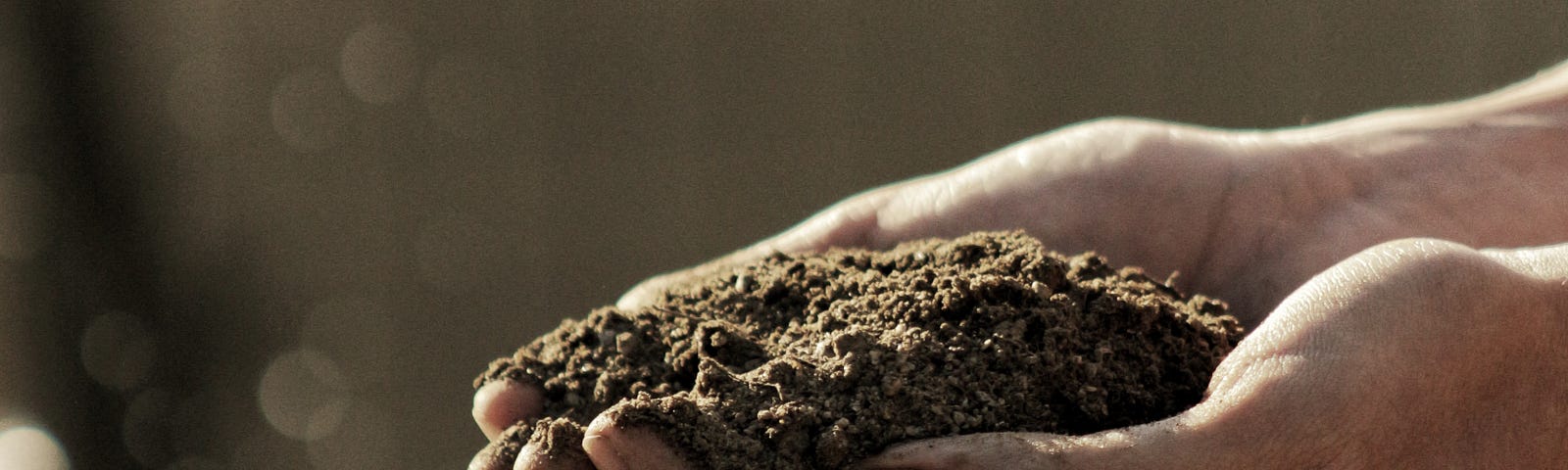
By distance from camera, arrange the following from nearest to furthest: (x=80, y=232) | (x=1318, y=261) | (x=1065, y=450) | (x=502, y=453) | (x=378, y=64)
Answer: (x=1065, y=450) → (x=502, y=453) → (x=1318, y=261) → (x=378, y=64) → (x=80, y=232)

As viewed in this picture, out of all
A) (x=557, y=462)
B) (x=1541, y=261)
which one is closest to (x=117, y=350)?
(x=557, y=462)

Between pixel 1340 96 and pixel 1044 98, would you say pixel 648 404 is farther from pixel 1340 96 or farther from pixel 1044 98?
pixel 1340 96

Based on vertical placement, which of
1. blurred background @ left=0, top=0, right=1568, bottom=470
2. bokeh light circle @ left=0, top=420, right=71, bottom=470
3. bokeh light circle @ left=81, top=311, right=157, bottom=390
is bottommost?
bokeh light circle @ left=0, top=420, right=71, bottom=470

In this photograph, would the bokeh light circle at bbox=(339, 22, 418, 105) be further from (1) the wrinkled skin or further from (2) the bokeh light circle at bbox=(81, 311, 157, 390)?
(1) the wrinkled skin

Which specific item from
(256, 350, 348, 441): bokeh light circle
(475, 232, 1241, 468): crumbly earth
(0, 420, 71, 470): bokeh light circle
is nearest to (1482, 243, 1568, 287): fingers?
(475, 232, 1241, 468): crumbly earth

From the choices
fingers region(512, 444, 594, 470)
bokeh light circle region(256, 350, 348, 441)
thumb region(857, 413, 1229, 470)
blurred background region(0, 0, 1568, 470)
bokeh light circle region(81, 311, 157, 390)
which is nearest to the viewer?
thumb region(857, 413, 1229, 470)

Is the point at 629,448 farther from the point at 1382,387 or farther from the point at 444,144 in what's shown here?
the point at 444,144

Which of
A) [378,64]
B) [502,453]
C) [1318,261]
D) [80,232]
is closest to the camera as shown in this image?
[502,453]

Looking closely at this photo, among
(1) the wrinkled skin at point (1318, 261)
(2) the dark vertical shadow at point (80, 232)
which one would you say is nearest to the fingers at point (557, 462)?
(1) the wrinkled skin at point (1318, 261)
